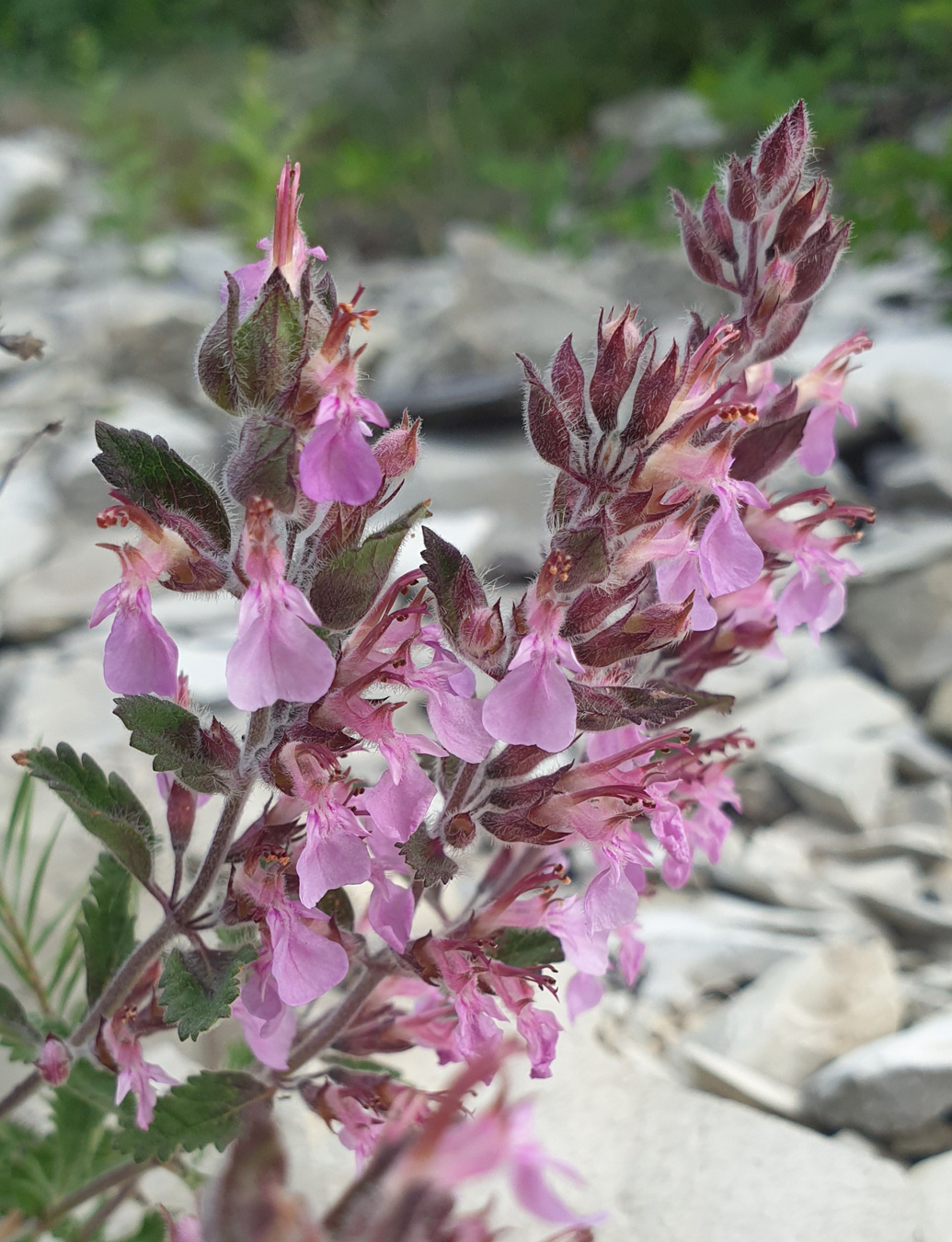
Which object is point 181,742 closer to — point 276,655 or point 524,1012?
point 276,655

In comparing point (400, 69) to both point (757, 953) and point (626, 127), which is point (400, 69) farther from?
point (757, 953)

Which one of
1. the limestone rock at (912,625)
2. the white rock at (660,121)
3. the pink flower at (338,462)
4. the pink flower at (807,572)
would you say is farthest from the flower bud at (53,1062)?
the white rock at (660,121)

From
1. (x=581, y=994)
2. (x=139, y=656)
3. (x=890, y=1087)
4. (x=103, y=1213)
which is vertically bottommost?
(x=890, y=1087)

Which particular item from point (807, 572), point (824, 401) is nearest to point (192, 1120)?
point (807, 572)

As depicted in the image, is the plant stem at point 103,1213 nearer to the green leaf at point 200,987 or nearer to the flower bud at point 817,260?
the green leaf at point 200,987

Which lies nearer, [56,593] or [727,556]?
[727,556]

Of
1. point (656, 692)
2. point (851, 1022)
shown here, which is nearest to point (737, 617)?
point (656, 692)
